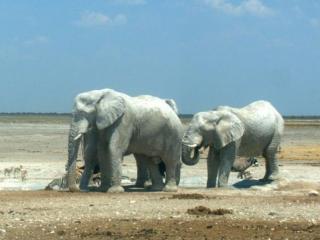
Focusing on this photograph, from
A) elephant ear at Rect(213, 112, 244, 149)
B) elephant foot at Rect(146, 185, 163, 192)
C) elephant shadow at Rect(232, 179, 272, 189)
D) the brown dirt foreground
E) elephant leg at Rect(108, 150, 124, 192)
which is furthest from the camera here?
elephant shadow at Rect(232, 179, 272, 189)

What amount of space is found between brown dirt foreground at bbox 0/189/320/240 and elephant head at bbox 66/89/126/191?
1507 mm

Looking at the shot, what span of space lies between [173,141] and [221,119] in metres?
2.09

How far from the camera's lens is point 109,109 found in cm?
2342

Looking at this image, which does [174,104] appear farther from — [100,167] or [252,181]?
[100,167]

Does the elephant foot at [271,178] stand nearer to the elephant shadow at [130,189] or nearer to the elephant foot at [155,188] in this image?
the elephant shadow at [130,189]

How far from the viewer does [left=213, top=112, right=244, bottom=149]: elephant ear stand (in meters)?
26.2

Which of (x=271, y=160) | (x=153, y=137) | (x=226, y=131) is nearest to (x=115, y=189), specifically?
(x=153, y=137)

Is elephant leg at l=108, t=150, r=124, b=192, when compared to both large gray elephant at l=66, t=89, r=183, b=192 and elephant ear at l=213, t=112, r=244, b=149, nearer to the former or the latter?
large gray elephant at l=66, t=89, r=183, b=192

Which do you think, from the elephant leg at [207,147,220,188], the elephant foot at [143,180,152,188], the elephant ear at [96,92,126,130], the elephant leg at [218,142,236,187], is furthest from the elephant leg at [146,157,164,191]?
the elephant ear at [96,92,126,130]

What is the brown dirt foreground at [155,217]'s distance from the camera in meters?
14.7

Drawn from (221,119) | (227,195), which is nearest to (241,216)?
(227,195)

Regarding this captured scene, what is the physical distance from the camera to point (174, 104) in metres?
28.5

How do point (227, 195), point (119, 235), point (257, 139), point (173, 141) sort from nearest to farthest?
point (119, 235) → point (227, 195) → point (173, 141) → point (257, 139)

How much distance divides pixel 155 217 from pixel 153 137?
26.0 feet
